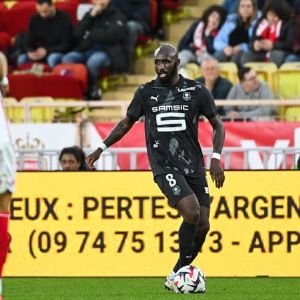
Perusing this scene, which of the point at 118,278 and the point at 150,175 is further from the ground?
the point at 150,175

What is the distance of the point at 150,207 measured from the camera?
14984 millimetres

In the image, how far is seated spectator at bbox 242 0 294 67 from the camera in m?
21.3

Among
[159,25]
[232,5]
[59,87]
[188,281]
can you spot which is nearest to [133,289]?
[188,281]

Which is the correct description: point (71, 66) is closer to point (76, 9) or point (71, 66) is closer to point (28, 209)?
point (76, 9)

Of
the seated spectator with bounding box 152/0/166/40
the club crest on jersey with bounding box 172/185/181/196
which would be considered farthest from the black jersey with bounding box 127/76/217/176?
the seated spectator with bounding box 152/0/166/40

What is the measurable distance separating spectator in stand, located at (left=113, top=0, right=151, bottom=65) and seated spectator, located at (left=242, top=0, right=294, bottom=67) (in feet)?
7.31

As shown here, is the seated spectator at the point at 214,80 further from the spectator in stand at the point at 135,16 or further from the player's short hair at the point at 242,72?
the spectator in stand at the point at 135,16

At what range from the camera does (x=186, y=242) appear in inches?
504

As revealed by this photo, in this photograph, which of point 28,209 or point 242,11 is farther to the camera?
point 242,11

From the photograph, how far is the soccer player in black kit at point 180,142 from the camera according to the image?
503 inches

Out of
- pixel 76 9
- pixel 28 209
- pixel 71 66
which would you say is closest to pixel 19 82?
pixel 71 66

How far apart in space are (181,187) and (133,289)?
3.95ft

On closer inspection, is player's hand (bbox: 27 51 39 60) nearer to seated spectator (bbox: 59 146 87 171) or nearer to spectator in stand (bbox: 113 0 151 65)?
spectator in stand (bbox: 113 0 151 65)

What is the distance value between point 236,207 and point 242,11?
24.9 feet
